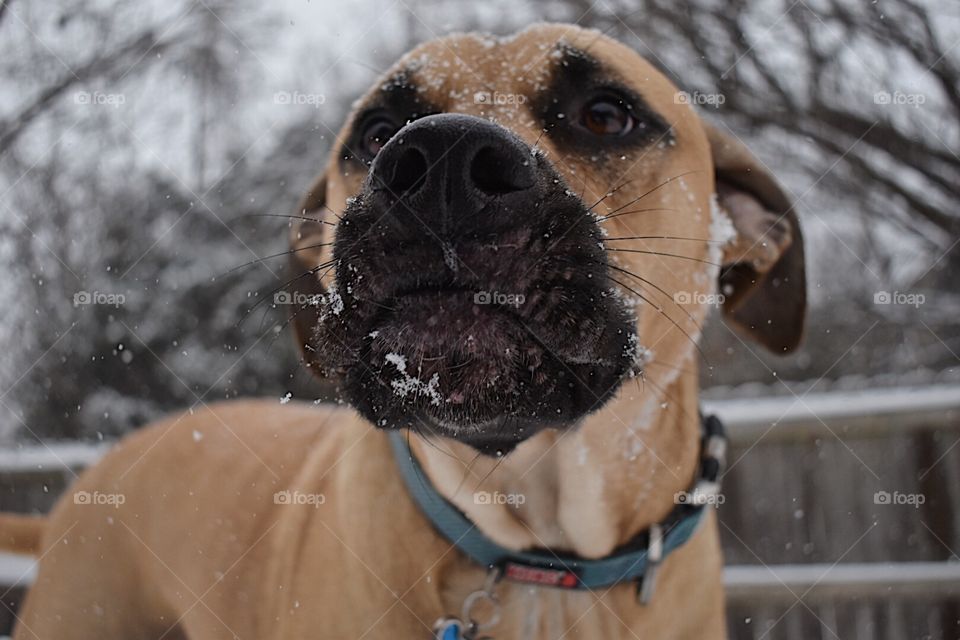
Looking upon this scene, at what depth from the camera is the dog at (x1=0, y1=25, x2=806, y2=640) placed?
3.95ft

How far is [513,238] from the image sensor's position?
3.78ft

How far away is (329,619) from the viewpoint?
1.71 metres

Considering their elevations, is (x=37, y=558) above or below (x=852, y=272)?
above

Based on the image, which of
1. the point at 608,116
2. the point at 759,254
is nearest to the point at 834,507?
the point at 759,254

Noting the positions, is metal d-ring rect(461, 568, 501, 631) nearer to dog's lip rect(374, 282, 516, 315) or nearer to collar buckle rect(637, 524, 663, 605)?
collar buckle rect(637, 524, 663, 605)

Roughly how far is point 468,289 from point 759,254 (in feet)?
4.66

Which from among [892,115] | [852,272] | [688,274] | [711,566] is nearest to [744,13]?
[892,115]

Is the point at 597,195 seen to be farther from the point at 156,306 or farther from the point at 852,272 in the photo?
the point at 156,306

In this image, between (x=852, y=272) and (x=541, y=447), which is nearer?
(x=541, y=447)

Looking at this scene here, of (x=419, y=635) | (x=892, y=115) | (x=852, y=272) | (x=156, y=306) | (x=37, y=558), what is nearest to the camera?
(x=419, y=635)

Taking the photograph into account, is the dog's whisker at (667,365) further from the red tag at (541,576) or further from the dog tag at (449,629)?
the dog tag at (449,629)

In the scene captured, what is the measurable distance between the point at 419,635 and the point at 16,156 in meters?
4.41

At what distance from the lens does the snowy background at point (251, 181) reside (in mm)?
4320

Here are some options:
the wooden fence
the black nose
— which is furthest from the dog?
the wooden fence
